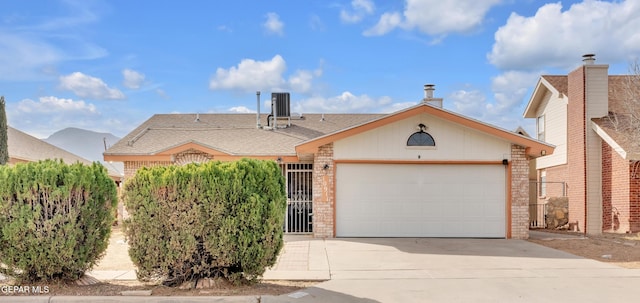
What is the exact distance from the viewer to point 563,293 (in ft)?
24.7

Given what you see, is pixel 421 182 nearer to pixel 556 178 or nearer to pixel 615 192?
pixel 615 192

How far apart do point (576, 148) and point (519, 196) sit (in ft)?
17.3

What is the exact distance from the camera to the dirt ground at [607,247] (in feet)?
35.5

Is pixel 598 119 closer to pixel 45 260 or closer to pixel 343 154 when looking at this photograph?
pixel 343 154

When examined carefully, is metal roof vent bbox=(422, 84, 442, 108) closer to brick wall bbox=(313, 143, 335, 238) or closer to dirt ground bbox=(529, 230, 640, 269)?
brick wall bbox=(313, 143, 335, 238)

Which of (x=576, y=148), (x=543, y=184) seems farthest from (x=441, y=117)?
(x=543, y=184)

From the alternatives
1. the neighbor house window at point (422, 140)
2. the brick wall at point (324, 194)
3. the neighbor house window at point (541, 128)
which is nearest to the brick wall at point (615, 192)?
the neighbor house window at point (541, 128)

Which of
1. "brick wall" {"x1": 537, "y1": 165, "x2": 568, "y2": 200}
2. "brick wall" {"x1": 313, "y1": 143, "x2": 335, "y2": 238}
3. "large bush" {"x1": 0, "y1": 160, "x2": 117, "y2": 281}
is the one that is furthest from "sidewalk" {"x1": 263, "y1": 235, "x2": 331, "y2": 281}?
"brick wall" {"x1": 537, "y1": 165, "x2": 568, "y2": 200}

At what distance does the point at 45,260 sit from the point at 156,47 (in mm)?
9202

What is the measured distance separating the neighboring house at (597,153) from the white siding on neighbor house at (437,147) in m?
4.52

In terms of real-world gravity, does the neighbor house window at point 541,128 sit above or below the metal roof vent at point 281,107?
below

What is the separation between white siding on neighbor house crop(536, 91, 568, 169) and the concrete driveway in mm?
7757

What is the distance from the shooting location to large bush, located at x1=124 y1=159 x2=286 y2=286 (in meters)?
7.04

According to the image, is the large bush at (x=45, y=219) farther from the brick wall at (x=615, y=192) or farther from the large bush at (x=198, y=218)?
the brick wall at (x=615, y=192)
